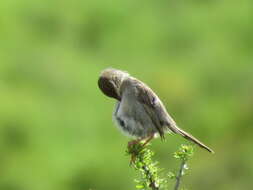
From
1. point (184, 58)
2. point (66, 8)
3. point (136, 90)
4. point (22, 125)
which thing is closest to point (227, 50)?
point (184, 58)

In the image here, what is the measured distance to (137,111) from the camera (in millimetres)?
5832

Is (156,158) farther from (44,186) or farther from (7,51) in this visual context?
(7,51)

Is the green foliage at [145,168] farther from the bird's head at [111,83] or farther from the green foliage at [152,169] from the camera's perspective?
the bird's head at [111,83]

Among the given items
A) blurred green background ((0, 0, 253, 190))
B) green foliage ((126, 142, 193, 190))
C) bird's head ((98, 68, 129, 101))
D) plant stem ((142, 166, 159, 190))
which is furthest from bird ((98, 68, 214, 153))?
blurred green background ((0, 0, 253, 190))

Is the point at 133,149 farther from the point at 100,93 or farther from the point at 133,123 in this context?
the point at 100,93

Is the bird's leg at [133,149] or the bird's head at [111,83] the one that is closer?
the bird's leg at [133,149]

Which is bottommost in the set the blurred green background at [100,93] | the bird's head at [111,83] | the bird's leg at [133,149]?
the blurred green background at [100,93]

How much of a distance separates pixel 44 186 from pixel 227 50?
3.73 meters

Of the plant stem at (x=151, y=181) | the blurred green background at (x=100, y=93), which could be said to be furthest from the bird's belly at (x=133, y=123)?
the blurred green background at (x=100, y=93)

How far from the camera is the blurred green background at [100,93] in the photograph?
35.3ft

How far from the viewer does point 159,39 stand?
42.8 feet

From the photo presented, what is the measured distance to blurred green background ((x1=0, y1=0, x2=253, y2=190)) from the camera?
10766mm

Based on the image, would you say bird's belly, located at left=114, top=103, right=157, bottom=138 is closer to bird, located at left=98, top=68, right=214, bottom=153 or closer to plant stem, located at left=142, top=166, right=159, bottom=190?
bird, located at left=98, top=68, right=214, bottom=153

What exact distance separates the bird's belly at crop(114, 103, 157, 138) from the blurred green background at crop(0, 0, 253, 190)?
15.6 feet
